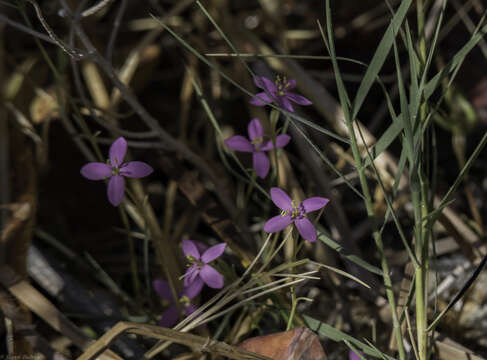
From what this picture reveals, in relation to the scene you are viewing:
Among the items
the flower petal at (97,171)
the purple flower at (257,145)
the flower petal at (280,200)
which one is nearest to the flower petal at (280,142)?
the purple flower at (257,145)

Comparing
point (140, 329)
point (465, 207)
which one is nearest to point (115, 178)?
point (140, 329)

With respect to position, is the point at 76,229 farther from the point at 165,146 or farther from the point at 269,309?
the point at 269,309

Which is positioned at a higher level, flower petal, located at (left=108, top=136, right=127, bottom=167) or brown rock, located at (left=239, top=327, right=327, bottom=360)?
flower petal, located at (left=108, top=136, right=127, bottom=167)

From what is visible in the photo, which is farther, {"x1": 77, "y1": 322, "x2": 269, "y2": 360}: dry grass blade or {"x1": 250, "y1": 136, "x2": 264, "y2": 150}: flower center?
{"x1": 250, "y1": 136, "x2": 264, "y2": 150}: flower center

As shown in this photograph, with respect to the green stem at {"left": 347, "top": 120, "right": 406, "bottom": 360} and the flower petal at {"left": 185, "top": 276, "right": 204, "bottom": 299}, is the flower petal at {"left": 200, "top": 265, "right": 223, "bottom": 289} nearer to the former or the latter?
the flower petal at {"left": 185, "top": 276, "right": 204, "bottom": 299}

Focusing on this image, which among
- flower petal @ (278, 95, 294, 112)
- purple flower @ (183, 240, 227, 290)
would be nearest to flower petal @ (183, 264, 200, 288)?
purple flower @ (183, 240, 227, 290)

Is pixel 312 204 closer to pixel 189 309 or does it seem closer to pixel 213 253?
pixel 213 253
